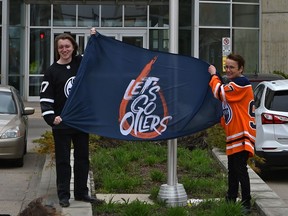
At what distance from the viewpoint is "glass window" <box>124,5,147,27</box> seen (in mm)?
31062

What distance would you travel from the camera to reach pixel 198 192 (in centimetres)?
842

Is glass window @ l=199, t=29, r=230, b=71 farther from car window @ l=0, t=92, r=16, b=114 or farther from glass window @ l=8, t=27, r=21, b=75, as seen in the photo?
car window @ l=0, t=92, r=16, b=114

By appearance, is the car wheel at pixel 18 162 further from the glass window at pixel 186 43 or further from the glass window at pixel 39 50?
the glass window at pixel 186 43

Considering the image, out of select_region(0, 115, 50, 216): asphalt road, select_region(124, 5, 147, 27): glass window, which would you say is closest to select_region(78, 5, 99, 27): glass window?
select_region(124, 5, 147, 27): glass window

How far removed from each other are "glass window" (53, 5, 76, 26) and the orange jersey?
24.4 meters

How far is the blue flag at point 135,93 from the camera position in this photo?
7305 millimetres

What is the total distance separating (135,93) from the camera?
7402mm

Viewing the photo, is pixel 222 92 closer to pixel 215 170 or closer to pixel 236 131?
pixel 236 131

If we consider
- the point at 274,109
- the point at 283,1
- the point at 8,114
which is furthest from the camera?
the point at 283,1

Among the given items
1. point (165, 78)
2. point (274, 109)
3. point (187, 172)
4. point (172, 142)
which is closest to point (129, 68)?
point (165, 78)

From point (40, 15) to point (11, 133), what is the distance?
787 inches

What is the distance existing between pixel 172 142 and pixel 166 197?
0.66m

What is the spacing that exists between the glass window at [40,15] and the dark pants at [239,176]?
80.5 feet

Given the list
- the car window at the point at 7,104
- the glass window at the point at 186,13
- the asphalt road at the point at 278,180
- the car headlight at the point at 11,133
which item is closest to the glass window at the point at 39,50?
the glass window at the point at 186,13
